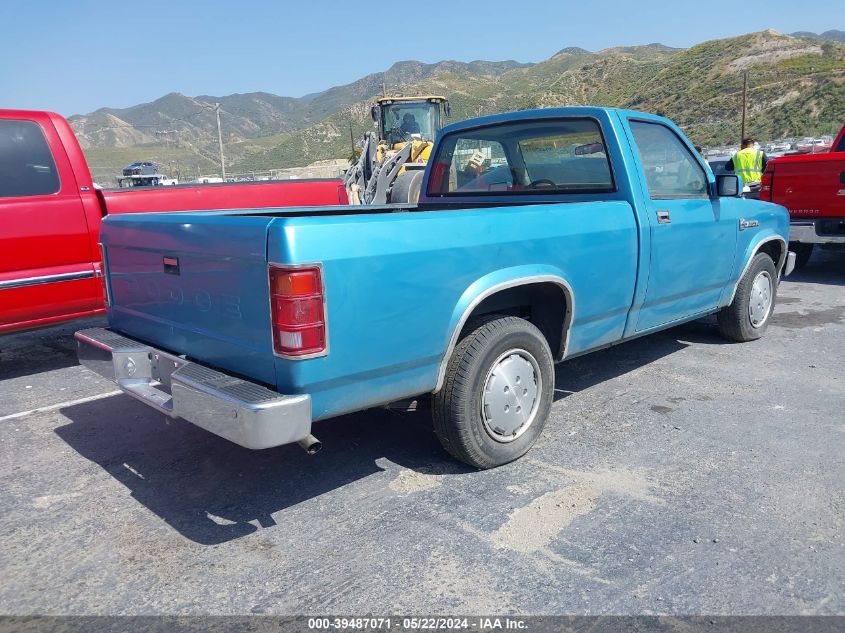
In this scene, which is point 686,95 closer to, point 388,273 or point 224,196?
point 224,196

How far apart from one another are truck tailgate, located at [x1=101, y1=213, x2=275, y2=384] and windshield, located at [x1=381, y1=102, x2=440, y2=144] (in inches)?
592

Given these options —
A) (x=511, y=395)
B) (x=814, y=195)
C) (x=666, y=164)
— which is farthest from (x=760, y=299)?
(x=814, y=195)

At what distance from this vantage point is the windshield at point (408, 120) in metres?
18.2

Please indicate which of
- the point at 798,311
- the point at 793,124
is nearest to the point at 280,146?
the point at 793,124

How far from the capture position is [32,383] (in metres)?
5.40

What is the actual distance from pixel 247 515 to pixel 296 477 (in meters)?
0.42

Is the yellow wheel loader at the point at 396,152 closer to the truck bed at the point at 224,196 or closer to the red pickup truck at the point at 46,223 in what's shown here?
the truck bed at the point at 224,196

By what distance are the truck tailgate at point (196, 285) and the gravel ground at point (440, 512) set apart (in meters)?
0.76

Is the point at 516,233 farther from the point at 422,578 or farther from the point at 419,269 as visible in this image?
the point at 422,578

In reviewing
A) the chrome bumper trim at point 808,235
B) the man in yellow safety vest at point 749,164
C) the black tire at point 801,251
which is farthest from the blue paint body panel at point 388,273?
the man in yellow safety vest at point 749,164

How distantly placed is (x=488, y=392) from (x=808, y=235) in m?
6.96

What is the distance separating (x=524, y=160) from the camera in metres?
4.77

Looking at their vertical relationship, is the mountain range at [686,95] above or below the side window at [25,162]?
above

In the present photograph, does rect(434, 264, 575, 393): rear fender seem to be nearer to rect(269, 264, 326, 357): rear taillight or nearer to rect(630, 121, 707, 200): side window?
rect(269, 264, 326, 357): rear taillight
